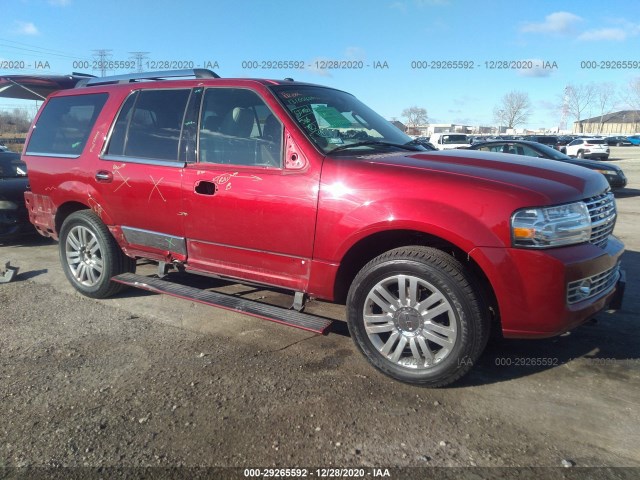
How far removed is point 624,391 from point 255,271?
2589 mm

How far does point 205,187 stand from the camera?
3.81 m

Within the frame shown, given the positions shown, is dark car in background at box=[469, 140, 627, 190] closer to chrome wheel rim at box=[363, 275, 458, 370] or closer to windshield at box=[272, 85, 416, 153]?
windshield at box=[272, 85, 416, 153]

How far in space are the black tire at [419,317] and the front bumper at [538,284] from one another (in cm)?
15

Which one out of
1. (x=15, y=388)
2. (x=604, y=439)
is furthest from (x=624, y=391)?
(x=15, y=388)

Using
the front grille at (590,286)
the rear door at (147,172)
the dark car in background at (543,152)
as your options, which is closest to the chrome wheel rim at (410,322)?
the front grille at (590,286)

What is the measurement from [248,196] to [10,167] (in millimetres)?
6037

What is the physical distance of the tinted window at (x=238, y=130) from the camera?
362cm

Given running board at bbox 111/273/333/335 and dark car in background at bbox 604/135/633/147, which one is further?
dark car in background at bbox 604/135/633/147

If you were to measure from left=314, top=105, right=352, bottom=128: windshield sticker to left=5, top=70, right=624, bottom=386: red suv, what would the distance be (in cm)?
2

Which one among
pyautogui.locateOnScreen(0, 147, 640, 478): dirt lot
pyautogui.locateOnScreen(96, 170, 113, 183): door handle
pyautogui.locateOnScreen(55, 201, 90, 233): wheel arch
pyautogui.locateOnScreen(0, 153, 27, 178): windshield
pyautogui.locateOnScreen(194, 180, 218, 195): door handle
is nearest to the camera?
pyautogui.locateOnScreen(0, 147, 640, 478): dirt lot

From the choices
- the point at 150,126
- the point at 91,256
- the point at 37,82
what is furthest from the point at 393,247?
the point at 37,82

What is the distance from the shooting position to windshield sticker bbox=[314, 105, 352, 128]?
383 cm

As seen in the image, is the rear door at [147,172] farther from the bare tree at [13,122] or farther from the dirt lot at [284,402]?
the bare tree at [13,122]

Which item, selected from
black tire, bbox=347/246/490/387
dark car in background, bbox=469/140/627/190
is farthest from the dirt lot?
dark car in background, bbox=469/140/627/190
